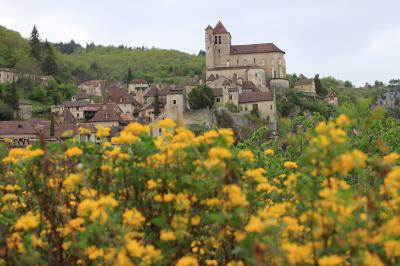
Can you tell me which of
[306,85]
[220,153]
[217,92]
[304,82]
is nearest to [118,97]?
[217,92]

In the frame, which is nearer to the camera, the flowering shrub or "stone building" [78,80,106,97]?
the flowering shrub

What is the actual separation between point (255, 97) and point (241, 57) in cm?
2319

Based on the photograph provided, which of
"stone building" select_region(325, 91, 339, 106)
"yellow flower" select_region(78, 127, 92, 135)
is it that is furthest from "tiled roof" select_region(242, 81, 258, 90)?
"yellow flower" select_region(78, 127, 92, 135)

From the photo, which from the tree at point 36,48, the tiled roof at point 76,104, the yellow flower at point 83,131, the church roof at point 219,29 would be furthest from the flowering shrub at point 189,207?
the tree at point 36,48

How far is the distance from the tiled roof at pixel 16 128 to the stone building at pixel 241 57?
127 ft

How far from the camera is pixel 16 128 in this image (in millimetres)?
63000

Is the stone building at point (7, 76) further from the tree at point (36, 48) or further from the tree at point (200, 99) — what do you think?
the tree at point (200, 99)

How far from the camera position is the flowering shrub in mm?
6227

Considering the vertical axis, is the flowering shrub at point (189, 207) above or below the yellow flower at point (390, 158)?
below

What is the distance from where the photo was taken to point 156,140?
813 cm

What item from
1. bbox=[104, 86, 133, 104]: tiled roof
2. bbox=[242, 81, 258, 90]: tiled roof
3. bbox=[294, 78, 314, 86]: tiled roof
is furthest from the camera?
bbox=[294, 78, 314, 86]: tiled roof

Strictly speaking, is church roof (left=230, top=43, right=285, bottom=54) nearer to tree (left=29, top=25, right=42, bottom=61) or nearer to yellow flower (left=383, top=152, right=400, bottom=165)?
tree (left=29, top=25, right=42, bottom=61)

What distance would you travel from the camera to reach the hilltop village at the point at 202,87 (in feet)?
225

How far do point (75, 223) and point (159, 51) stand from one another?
183 meters
